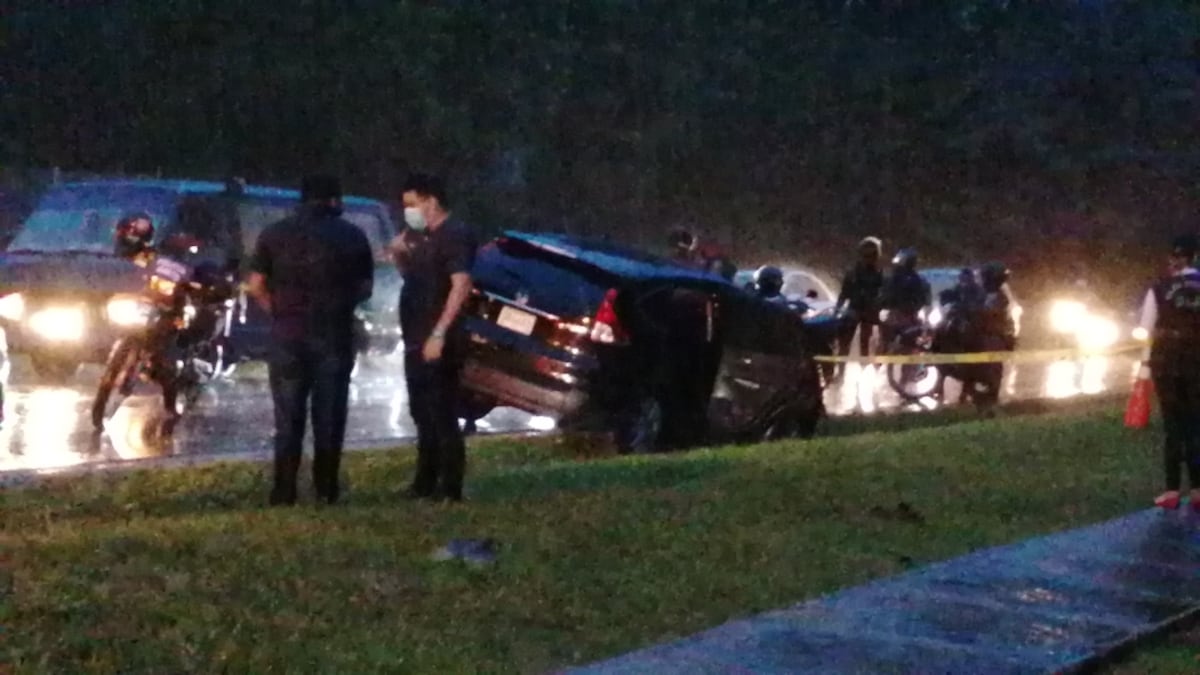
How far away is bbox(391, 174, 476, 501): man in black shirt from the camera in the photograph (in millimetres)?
9172

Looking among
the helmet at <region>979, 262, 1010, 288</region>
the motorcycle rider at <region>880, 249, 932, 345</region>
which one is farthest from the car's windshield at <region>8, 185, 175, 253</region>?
the helmet at <region>979, 262, 1010, 288</region>

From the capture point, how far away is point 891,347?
19.4m

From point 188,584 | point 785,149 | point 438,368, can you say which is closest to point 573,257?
point 438,368

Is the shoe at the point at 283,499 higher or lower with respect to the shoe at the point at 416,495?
higher

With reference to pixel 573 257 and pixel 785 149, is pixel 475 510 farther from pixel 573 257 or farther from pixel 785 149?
pixel 785 149

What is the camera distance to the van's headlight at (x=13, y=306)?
16.2 metres

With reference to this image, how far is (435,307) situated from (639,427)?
4.30 meters

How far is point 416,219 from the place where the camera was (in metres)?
9.41

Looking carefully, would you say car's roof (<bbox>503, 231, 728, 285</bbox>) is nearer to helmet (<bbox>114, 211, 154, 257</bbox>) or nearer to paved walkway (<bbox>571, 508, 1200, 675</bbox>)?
helmet (<bbox>114, 211, 154, 257</bbox>)

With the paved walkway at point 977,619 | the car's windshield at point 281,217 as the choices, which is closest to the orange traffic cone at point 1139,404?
the paved walkway at point 977,619

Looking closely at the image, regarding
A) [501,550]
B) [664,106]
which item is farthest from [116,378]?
[664,106]

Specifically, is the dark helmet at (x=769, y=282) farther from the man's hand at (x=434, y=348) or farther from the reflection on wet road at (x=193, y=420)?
the man's hand at (x=434, y=348)

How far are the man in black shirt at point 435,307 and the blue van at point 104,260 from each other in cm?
523

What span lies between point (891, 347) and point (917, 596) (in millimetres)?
11460
